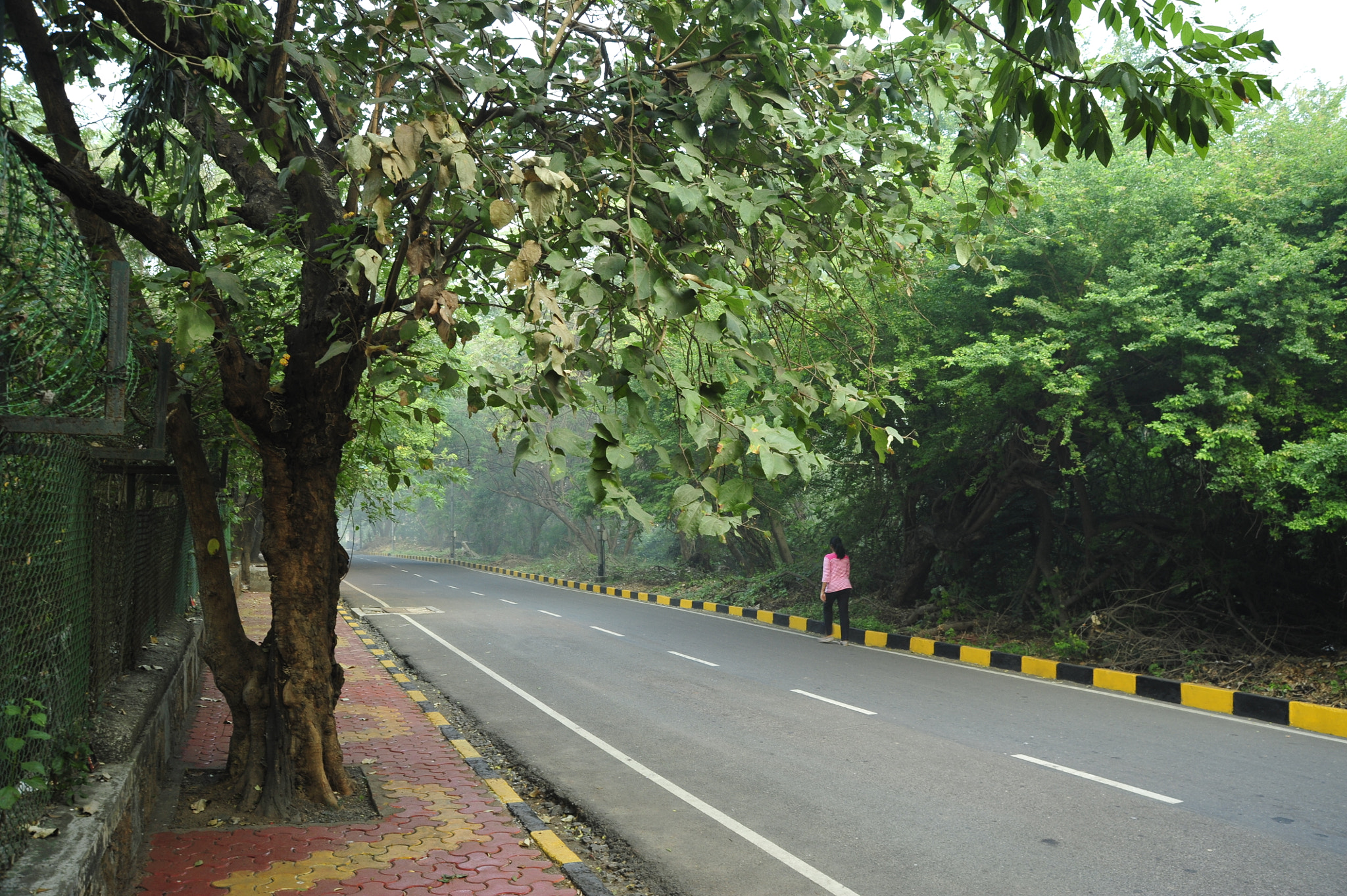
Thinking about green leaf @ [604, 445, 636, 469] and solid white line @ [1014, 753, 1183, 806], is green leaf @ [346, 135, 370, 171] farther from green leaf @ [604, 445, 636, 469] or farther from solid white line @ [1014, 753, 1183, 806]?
solid white line @ [1014, 753, 1183, 806]

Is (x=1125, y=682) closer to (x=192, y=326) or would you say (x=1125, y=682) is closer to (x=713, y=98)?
(x=713, y=98)

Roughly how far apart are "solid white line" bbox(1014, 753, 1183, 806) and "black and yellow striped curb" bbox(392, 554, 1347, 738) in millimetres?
3477

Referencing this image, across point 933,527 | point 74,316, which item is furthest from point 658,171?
point 933,527

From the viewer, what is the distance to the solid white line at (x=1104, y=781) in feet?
20.8

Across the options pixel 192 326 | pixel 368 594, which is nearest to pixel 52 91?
pixel 192 326

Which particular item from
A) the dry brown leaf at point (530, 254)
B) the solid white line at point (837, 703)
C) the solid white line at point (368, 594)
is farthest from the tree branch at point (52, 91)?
the solid white line at point (368, 594)

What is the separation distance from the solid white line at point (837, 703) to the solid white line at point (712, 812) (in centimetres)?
262

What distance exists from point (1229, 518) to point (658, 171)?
1040 centimetres

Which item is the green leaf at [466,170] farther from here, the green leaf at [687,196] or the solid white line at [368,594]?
the solid white line at [368,594]

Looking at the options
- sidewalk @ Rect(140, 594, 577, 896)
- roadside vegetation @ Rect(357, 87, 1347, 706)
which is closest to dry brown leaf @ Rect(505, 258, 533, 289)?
sidewalk @ Rect(140, 594, 577, 896)

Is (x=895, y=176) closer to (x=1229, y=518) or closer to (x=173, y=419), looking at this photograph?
(x=173, y=419)

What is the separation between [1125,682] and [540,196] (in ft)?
33.8

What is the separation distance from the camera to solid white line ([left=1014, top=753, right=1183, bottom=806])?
20.8 feet

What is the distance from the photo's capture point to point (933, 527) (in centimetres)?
1666
